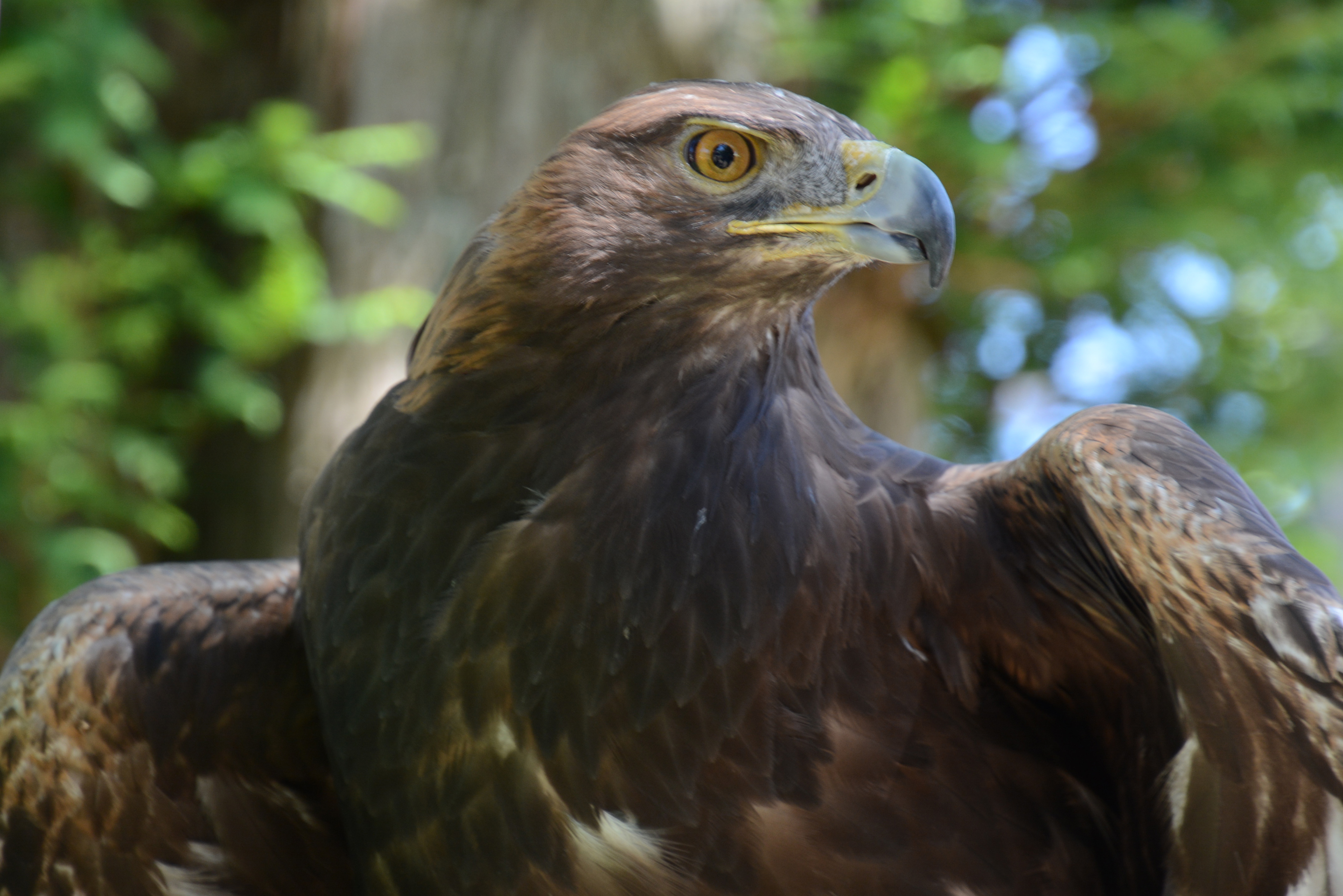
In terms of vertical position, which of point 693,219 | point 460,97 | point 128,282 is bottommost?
point 128,282

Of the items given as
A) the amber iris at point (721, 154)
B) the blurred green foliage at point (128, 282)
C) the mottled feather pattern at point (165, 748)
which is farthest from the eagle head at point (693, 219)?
the blurred green foliage at point (128, 282)

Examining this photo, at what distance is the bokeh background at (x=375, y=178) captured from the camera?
4551 millimetres

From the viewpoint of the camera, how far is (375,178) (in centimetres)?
498

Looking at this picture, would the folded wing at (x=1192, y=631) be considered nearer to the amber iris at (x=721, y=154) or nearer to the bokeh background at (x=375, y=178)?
the amber iris at (x=721, y=154)

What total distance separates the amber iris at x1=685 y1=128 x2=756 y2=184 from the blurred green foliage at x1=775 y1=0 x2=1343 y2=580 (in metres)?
3.01

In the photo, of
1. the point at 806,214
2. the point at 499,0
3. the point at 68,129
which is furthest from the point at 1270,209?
the point at 68,129

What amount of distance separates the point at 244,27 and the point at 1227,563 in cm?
504

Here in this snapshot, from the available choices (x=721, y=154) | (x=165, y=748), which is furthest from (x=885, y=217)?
(x=165, y=748)

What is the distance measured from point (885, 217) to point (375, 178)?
3407 mm

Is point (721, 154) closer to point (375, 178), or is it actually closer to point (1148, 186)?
point (375, 178)

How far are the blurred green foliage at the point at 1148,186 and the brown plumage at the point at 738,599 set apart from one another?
3048 mm

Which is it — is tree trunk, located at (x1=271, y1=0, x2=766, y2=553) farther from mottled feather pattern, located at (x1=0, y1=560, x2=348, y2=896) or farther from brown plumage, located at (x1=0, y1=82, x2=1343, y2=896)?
brown plumage, located at (x1=0, y1=82, x2=1343, y2=896)

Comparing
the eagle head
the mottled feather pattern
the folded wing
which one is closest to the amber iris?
the eagle head

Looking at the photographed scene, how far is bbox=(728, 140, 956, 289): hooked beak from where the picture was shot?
199 cm
